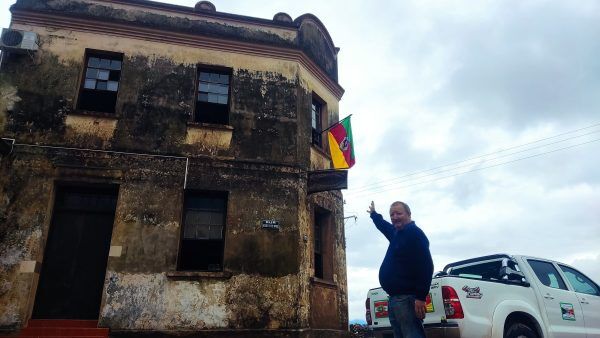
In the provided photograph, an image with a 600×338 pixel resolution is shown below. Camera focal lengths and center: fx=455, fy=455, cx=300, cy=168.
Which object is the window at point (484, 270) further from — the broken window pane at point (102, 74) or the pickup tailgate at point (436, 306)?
the broken window pane at point (102, 74)

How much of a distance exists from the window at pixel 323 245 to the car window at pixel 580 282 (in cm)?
507

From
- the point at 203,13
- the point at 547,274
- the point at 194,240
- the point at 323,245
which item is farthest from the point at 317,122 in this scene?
the point at 547,274

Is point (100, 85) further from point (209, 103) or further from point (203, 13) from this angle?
point (203, 13)

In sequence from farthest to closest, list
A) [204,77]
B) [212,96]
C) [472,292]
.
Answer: [204,77] → [212,96] → [472,292]

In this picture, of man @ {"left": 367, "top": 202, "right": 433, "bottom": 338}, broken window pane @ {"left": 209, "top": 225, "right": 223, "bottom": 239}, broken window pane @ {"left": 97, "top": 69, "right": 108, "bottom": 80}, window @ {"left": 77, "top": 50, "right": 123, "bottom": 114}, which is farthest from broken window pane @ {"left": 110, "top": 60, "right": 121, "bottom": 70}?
man @ {"left": 367, "top": 202, "right": 433, "bottom": 338}

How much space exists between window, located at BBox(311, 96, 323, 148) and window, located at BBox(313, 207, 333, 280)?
1948 millimetres

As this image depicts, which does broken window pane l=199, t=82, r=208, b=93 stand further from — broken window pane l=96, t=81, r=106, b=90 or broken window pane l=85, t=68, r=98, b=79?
broken window pane l=85, t=68, r=98, b=79

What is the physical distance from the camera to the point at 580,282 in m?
8.44

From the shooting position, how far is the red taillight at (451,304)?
638 cm

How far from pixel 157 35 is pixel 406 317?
357 inches

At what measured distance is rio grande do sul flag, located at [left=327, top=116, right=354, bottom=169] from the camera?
11.5 metres

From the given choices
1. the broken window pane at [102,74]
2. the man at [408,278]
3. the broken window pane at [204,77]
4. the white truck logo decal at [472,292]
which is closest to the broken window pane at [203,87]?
the broken window pane at [204,77]

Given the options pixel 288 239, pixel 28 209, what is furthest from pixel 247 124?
pixel 28 209

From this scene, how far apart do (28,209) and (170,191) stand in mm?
2808
